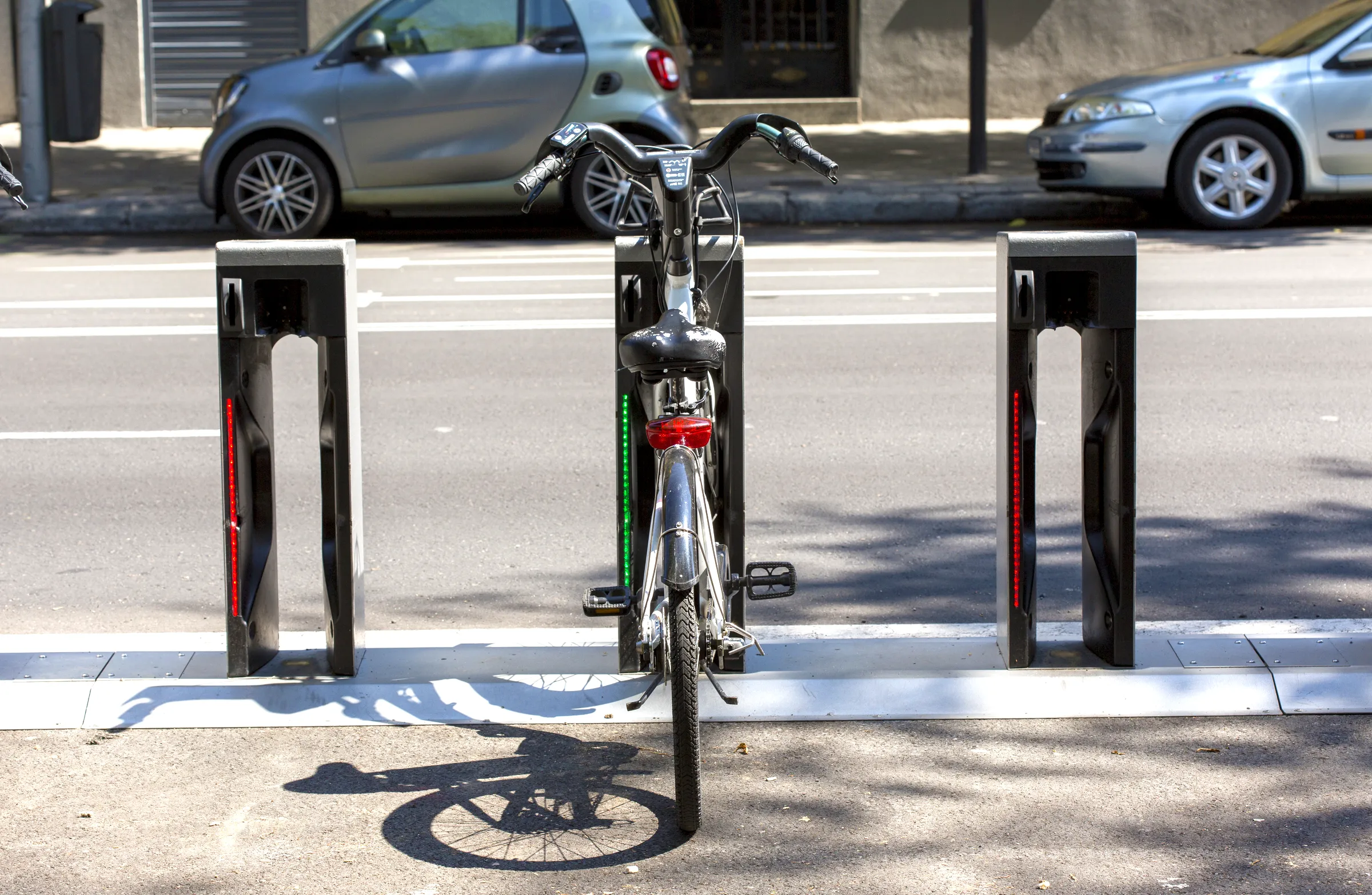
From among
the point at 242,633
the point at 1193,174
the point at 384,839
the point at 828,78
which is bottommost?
the point at 384,839

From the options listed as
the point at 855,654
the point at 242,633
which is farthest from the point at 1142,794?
the point at 242,633

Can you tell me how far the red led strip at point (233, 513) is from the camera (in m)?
4.49

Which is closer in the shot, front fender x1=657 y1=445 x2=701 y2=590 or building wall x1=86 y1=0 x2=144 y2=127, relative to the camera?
front fender x1=657 y1=445 x2=701 y2=590

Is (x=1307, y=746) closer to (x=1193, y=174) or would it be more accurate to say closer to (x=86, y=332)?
(x=86, y=332)

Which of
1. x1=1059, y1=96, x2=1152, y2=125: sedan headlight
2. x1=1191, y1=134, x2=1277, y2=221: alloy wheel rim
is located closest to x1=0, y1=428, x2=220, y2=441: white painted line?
x1=1059, y1=96, x2=1152, y2=125: sedan headlight

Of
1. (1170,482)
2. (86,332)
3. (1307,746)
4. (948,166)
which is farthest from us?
(948,166)

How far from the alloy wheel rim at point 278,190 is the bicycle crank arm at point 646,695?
31.2ft

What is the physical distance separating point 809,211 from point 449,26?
333 cm

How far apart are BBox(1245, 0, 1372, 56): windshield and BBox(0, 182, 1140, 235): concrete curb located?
1.74 meters

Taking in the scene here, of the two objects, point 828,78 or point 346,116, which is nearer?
point 346,116

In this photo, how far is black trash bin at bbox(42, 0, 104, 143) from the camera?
1429 centimetres

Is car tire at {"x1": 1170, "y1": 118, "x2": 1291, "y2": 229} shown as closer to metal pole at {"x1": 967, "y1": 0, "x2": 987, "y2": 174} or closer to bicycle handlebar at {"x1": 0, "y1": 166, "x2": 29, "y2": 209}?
metal pole at {"x1": 967, "y1": 0, "x2": 987, "y2": 174}

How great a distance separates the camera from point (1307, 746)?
4.16 meters

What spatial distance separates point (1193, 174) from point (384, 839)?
10.9 meters
